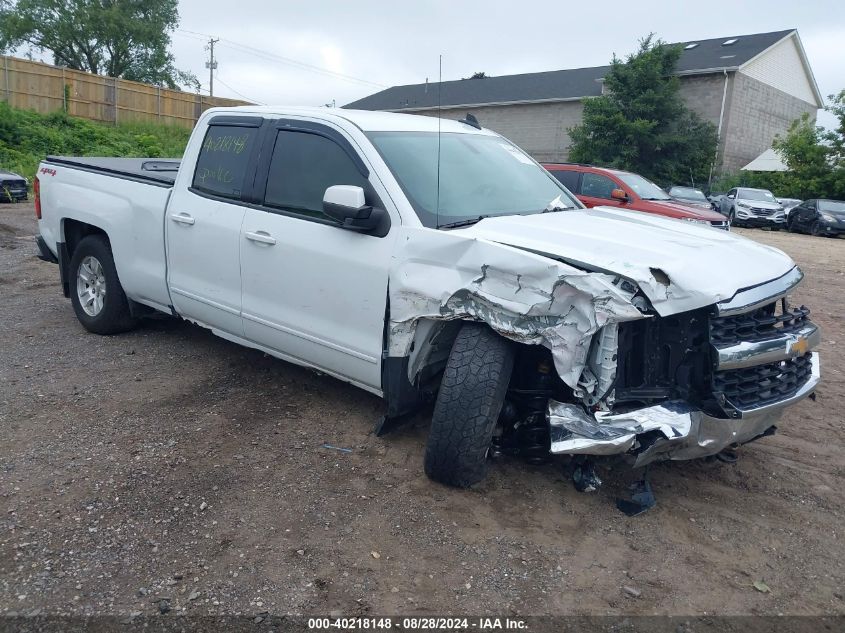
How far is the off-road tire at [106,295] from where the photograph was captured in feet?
19.6

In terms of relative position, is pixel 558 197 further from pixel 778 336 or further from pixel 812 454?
pixel 812 454

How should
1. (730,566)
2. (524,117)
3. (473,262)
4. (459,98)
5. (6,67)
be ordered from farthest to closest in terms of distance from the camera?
(459,98) → (524,117) → (6,67) → (473,262) → (730,566)

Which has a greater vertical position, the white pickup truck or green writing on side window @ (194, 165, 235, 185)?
green writing on side window @ (194, 165, 235, 185)

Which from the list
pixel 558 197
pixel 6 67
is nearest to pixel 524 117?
pixel 6 67

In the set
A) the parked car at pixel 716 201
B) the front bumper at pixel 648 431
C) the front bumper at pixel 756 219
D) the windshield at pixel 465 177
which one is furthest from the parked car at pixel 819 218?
the front bumper at pixel 648 431

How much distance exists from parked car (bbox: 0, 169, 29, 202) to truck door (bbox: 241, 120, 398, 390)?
15561 millimetres

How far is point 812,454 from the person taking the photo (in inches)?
171

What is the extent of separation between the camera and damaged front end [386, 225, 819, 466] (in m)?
3.30

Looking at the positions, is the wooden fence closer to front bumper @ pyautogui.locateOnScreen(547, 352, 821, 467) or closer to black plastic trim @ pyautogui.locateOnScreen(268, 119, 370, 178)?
black plastic trim @ pyautogui.locateOnScreen(268, 119, 370, 178)

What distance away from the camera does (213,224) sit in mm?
4898

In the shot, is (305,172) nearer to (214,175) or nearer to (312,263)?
(312,263)

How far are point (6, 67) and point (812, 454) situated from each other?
3218cm

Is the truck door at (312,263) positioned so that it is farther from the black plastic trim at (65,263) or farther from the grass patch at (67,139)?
the grass patch at (67,139)

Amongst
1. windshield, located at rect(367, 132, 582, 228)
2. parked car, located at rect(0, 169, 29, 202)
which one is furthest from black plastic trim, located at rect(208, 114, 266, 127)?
parked car, located at rect(0, 169, 29, 202)
